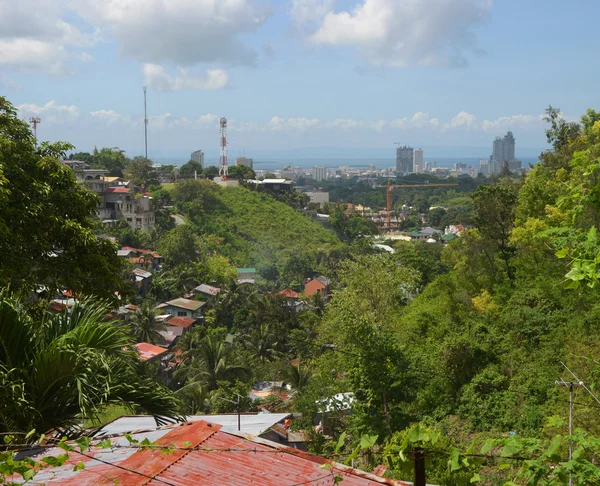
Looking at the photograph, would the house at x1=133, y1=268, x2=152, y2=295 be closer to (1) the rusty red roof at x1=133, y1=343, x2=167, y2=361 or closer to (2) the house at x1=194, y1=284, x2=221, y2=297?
(2) the house at x1=194, y1=284, x2=221, y2=297

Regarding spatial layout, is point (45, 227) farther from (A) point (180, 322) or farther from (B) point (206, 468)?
(A) point (180, 322)

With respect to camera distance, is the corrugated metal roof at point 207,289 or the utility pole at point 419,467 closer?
the utility pole at point 419,467

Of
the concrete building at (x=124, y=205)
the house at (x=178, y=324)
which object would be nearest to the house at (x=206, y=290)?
the house at (x=178, y=324)

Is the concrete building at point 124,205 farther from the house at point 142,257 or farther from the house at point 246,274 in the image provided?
the house at point 246,274

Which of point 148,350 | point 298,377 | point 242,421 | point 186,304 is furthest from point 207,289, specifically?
point 242,421

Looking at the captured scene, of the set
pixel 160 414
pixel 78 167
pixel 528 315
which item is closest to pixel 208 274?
pixel 78 167
